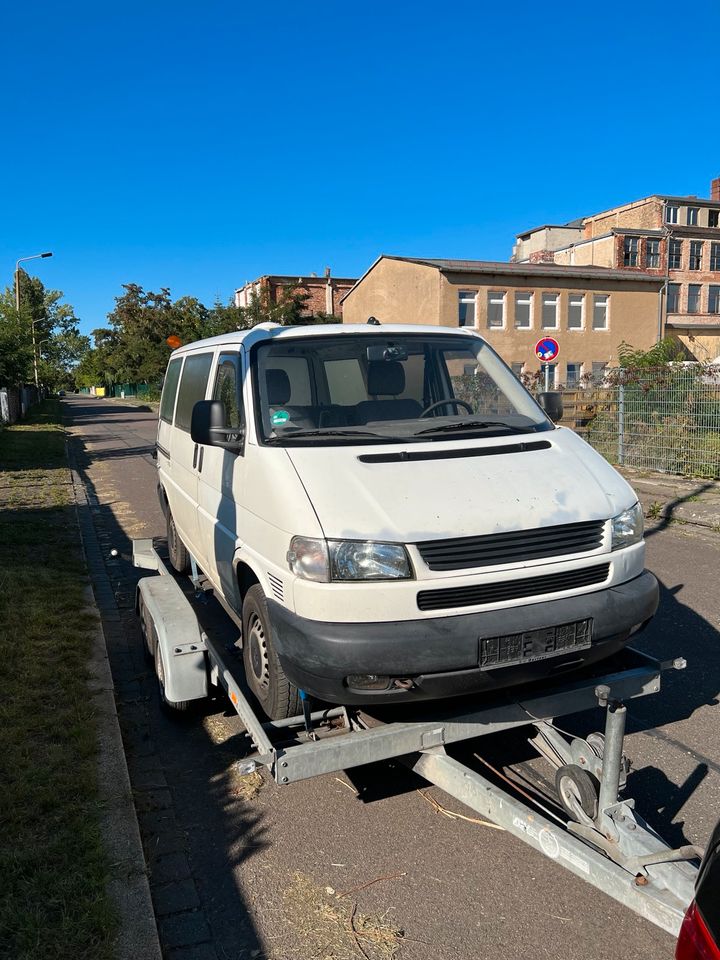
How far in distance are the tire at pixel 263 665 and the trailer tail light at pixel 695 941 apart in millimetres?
2079

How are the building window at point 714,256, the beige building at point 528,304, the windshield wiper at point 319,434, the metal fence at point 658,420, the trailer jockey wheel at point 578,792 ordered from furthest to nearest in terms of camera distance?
the building window at point 714,256 → the beige building at point 528,304 → the metal fence at point 658,420 → the windshield wiper at point 319,434 → the trailer jockey wheel at point 578,792

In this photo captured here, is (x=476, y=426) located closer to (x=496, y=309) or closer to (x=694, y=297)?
(x=496, y=309)

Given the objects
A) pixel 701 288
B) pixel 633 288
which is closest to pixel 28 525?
pixel 633 288

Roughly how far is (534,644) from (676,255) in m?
54.7

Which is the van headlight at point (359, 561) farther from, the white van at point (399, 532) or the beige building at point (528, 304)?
the beige building at point (528, 304)

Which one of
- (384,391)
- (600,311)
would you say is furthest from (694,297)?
(384,391)

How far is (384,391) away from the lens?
14.3 feet

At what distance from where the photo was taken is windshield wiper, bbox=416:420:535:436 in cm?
398

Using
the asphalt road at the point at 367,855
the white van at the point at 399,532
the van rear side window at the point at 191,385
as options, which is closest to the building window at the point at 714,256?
the van rear side window at the point at 191,385

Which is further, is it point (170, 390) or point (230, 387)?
point (170, 390)

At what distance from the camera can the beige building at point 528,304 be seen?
37469 millimetres

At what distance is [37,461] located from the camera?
1853cm

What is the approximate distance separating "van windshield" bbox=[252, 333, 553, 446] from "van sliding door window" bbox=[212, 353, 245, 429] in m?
0.19

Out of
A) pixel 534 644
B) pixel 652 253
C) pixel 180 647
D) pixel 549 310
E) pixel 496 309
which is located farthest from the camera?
pixel 652 253
